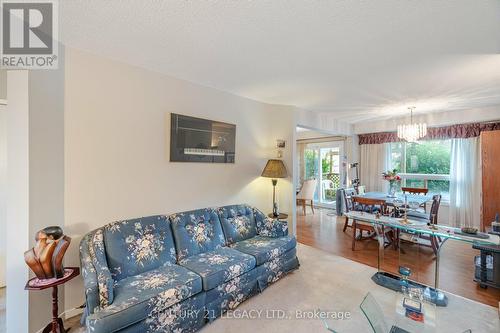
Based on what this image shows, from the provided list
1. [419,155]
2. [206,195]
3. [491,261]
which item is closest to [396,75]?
[491,261]

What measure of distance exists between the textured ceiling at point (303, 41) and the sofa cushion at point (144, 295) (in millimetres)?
2049

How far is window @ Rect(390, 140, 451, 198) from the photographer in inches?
197

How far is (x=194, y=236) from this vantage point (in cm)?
258

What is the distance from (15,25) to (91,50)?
0.50m

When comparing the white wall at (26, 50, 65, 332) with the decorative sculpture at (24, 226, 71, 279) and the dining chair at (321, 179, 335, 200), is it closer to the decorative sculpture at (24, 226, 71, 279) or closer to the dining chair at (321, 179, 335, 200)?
the decorative sculpture at (24, 226, 71, 279)

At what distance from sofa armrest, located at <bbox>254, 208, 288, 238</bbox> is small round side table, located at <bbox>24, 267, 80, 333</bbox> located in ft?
6.80

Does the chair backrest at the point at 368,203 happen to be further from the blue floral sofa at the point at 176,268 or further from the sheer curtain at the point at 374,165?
the blue floral sofa at the point at 176,268

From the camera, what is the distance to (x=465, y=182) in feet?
15.1

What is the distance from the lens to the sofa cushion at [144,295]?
4.86 feet

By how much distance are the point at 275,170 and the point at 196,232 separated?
161 centimetres

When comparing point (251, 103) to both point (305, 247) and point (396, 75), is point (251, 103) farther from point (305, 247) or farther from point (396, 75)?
point (305, 247)

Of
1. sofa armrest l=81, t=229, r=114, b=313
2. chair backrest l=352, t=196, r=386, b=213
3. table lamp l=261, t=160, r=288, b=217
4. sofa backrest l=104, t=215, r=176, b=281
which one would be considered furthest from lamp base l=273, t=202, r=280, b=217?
sofa armrest l=81, t=229, r=114, b=313

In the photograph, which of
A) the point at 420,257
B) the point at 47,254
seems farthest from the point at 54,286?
the point at 420,257

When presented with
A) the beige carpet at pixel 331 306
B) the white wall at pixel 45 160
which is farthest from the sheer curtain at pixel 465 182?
the white wall at pixel 45 160
